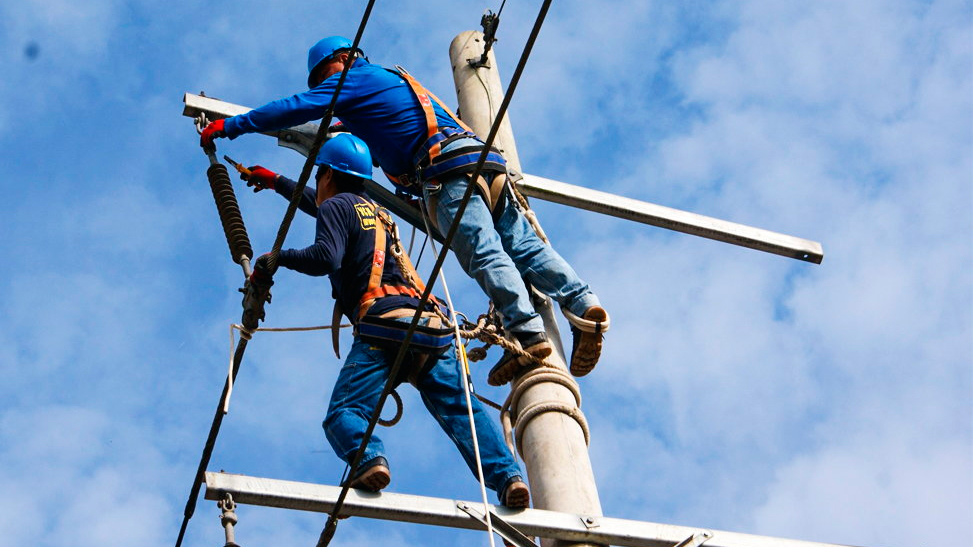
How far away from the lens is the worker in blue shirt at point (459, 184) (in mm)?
6500

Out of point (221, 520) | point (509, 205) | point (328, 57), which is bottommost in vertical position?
point (221, 520)

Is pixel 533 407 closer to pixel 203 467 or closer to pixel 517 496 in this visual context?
pixel 517 496

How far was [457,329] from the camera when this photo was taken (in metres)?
5.91

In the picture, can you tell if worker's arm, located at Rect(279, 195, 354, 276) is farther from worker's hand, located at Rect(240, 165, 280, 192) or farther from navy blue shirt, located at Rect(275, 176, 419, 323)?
worker's hand, located at Rect(240, 165, 280, 192)

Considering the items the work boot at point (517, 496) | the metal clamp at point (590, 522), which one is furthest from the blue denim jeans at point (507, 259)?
the metal clamp at point (590, 522)

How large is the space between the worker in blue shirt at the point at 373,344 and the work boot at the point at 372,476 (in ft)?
0.36

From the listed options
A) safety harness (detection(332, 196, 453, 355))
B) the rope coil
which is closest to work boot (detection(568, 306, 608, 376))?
the rope coil

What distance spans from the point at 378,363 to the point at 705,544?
149 centimetres

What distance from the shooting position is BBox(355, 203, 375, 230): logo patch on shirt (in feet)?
21.4

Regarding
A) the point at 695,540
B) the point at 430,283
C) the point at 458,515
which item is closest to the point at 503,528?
the point at 458,515

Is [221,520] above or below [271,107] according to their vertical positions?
below

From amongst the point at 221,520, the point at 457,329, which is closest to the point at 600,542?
the point at 457,329

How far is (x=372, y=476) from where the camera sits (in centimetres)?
547

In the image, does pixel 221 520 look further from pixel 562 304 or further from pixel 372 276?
pixel 562 304
